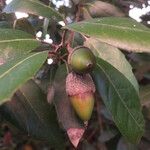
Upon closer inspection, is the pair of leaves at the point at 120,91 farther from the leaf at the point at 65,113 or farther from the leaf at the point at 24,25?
the leaf at the point at 24,25

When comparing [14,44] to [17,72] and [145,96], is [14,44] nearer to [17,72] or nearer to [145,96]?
[17,72]

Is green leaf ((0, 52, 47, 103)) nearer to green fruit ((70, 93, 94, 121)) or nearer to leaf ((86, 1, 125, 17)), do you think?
green fruit ((70, 93, 94, 121))

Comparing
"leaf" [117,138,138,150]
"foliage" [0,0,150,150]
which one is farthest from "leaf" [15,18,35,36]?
"leaf" [117,138,138,150]

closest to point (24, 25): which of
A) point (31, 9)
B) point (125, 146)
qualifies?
point (31, 9)

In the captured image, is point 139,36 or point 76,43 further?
point 76,43

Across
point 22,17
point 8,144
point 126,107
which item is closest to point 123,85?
point 126,107

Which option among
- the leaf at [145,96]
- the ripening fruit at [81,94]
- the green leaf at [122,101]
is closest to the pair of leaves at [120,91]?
the green leaf at [122,101]

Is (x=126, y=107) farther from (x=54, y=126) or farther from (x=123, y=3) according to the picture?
(x=123, y=3)
